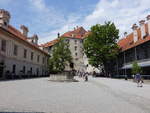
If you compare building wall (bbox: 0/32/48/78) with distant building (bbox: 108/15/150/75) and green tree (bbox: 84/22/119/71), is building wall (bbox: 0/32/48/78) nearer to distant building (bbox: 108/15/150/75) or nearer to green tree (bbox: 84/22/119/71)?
green tree (bbox: 84/22/119/71)

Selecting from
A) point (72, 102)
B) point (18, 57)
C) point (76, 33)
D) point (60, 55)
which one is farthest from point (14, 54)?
point (76, 33)

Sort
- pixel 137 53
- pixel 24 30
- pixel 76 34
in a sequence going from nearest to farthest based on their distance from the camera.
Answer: pixel 137 53, pixel 24 30, pixel 76 34

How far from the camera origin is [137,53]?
32.1 meters

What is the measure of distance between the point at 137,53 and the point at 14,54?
24.6 metres

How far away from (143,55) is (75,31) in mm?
54907

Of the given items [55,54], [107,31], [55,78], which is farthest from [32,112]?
[107,31]

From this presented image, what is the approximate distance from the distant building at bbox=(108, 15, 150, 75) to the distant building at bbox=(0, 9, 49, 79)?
22482mm

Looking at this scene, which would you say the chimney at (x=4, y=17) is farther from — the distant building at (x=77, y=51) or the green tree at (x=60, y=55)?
the distant building at (x=77, y=51)

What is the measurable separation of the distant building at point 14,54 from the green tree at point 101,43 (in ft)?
50.1

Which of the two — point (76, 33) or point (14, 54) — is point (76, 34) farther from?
point (14, 54)

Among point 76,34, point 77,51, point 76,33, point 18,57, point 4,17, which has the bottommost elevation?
point 18,57

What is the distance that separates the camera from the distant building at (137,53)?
93.5 feet

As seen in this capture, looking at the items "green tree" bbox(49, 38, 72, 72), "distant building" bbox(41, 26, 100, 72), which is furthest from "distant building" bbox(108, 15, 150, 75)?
"distant building" bbox(41, 26, 100, 72)

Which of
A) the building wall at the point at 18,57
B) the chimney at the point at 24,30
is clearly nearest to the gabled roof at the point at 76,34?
the chimney at the point at 24,30
